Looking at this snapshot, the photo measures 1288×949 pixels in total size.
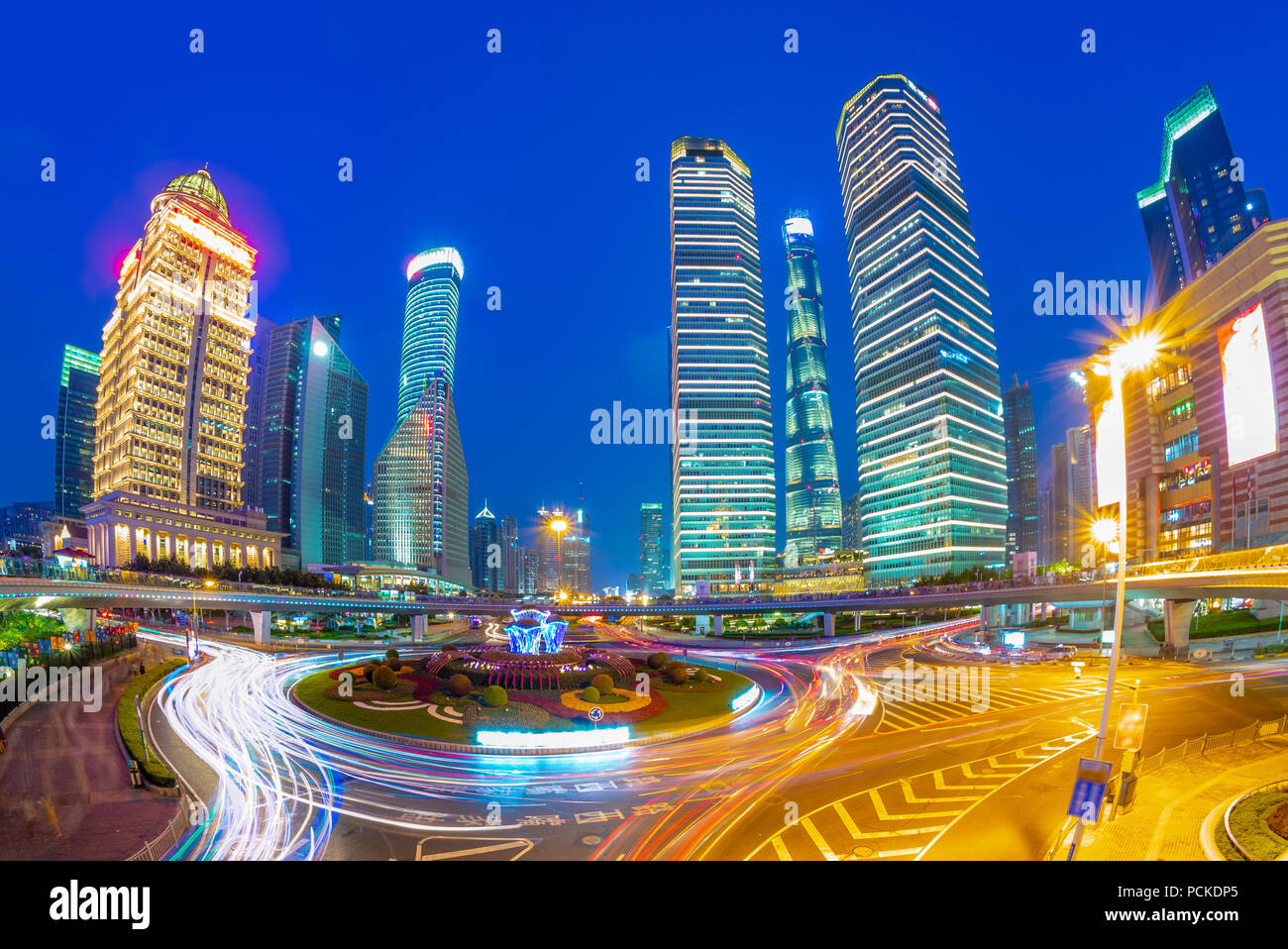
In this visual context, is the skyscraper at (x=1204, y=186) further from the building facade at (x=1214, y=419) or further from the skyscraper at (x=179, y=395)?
the skyscraper at (x=179, y=395)

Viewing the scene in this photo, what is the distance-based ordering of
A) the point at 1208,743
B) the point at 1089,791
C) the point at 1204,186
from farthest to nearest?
the point at 1204,186
the point at 1208,743
the point at 1089,791

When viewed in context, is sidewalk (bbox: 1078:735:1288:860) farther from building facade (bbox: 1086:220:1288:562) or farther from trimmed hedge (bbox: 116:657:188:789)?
building facade (bbox: 1086:220:1288:562)

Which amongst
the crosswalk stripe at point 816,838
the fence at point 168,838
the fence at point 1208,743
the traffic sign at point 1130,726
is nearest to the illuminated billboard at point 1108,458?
the traffic sign at point 1130,726

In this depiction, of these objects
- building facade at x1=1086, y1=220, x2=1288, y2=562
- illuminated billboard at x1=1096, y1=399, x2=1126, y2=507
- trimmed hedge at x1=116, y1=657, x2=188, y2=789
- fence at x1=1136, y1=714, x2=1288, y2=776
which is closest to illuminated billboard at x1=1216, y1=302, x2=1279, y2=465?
building facade at x1=1086, y1=220, x2=1288, y2=562

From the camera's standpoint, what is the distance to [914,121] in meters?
178

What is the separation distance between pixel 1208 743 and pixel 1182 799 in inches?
311

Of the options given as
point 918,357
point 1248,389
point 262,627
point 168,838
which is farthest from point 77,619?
point 918,357

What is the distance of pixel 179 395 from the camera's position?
413ft

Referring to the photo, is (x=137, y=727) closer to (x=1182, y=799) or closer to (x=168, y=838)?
(x=168, y=838)

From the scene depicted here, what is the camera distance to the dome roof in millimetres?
134125

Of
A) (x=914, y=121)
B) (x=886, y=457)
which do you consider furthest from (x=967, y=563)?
(x=914, y=121)

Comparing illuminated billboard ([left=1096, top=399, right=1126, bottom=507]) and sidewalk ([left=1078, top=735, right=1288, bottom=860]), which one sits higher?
illuminated billboard ([left=1096, top=399, right=1126, bottom=507])

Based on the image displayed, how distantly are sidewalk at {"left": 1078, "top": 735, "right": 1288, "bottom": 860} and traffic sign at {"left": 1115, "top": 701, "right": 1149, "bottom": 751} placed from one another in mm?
2460
